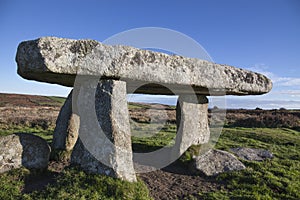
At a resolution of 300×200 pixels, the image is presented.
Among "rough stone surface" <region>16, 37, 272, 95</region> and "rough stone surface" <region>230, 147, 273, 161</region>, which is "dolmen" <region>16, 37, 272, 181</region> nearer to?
"rough stone surface" <region>16, 37, 272, 95</region>

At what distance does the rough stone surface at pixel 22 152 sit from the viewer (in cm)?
593

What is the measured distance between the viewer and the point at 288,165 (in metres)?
7.95

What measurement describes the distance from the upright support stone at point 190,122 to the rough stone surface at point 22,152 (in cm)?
397

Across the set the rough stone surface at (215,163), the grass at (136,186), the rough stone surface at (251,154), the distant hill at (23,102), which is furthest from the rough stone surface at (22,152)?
the distant hill at (23,102)

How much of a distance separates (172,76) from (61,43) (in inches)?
106

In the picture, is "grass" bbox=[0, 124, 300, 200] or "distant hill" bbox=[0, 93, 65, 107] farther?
"distant hill" bbox=[0, 93, 65, 107]

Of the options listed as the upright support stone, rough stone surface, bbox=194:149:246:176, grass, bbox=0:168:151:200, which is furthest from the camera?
the upright support stone

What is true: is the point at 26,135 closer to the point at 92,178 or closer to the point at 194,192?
the point at 92,178

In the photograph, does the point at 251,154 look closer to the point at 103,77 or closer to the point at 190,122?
the point at 190,122

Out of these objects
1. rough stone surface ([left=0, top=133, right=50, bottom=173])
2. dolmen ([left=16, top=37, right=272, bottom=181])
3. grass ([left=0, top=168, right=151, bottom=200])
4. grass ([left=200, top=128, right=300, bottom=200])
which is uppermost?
dolmen ([left=16, top=37, right=272, bottom=181])

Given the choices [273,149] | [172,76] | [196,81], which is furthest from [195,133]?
[273,149]

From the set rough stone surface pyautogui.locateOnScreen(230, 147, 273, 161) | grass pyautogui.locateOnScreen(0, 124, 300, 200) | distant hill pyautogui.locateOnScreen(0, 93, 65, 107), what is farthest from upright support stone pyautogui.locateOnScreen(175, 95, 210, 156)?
distant hill pyautogui.locateOnScreen(0, 93, 65, 107)

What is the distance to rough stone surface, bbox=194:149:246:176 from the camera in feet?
22.9

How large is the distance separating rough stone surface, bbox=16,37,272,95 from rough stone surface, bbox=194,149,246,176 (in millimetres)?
1952
